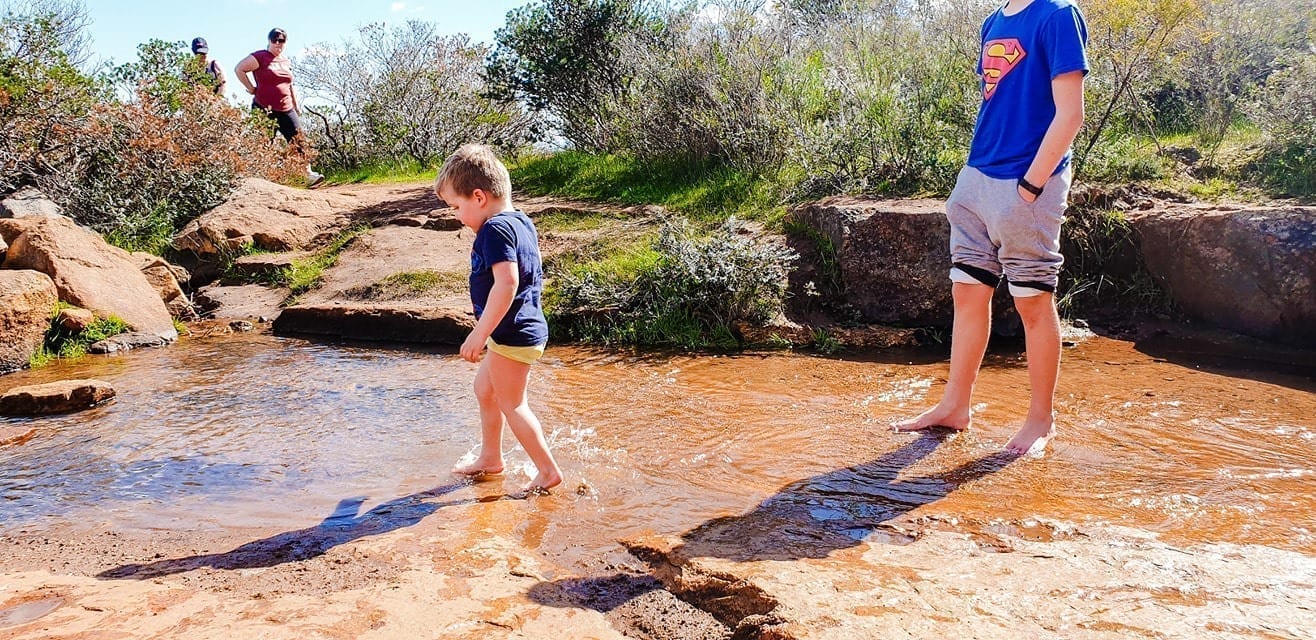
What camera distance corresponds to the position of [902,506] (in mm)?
2941

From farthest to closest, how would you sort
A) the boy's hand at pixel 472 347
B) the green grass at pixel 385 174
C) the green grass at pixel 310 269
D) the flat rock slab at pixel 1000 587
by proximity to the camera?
the green grass at pixel 385 174, the green grass at pixel 310 269, the boy's hand at pixel 472 347, the flat rock slab at pixel 1000 587

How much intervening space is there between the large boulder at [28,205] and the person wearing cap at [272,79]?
9.38 feet

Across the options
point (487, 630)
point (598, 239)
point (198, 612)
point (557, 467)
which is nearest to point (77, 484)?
point (198, 612)

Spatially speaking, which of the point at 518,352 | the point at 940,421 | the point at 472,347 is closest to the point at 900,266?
the point at 940,421

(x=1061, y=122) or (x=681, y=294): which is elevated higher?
(x=1061, y=122)

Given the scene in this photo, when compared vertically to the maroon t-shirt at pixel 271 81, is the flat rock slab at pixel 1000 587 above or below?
below

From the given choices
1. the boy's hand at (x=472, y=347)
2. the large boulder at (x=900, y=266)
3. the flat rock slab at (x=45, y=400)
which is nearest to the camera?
the boy's hand at (x=472, y=347)

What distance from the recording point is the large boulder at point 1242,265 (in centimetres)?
511

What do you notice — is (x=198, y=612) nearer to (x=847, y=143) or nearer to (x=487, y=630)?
(x=487, y=630)

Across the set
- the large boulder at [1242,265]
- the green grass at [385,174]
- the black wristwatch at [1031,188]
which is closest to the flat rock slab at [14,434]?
the black wristwatch at [1031,188]

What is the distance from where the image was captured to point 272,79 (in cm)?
1113

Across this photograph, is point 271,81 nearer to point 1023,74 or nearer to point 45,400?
point 45,400

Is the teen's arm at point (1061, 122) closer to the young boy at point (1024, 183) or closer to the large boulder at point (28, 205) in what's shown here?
the young boy at point (1024, 183)

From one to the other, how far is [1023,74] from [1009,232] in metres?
0.57
